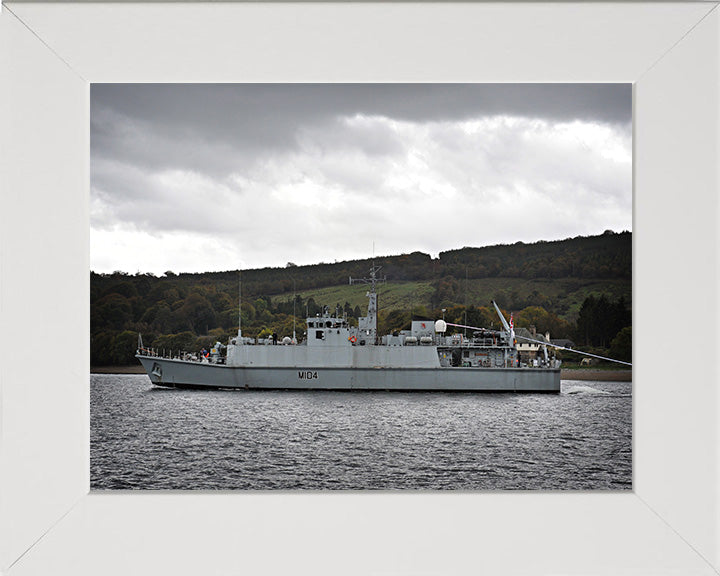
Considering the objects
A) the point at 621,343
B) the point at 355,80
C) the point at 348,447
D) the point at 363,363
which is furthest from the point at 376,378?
the point at 621,343

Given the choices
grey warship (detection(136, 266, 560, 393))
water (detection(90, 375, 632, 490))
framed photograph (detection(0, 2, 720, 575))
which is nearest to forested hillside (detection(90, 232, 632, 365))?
water (detection(90, 375, 632, 490))

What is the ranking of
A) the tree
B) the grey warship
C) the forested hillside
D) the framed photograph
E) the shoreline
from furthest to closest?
the shoreline
the tree
the forested hillside
the grey warship
the framed photograph

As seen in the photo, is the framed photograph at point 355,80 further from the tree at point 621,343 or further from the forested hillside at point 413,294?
the tree at point 621,343

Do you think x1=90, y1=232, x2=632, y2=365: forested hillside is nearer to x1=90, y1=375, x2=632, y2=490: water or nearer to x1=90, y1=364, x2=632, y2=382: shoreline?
x1=90, y1=364, x2=632, y2=382: shoreline

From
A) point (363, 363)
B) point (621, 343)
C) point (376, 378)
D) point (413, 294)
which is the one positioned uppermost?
point (413, 294)

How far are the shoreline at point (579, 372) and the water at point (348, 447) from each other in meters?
9.01

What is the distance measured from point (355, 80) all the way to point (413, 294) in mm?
21759

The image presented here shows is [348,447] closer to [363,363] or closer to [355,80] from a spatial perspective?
[363,363]

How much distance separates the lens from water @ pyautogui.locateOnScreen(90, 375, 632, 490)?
29.2ft

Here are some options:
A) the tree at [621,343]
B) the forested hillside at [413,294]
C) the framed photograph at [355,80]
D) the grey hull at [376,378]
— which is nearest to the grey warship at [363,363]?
the grey hull at [376,378]

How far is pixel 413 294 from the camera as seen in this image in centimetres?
2422

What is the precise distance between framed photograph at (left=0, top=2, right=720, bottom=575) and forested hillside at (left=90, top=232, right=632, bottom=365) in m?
19.2
